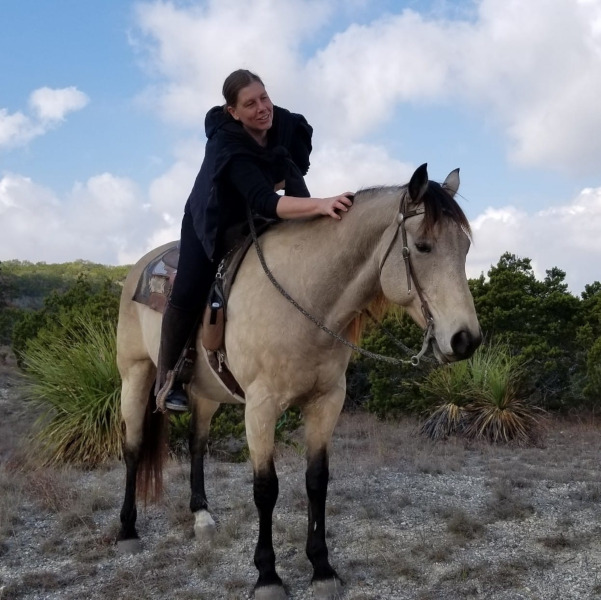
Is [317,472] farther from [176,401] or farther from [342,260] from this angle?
[342,260]

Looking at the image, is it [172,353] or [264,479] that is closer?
[264,479]

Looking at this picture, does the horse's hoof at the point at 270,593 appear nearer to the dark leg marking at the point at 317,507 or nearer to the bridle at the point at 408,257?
the dark leg marking at the point at 317,507

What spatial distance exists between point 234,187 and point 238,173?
147 millimetres

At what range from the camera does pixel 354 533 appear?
14.6 feet

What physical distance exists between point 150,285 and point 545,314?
8366mm

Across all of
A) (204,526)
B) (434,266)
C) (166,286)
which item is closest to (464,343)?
(434,266)

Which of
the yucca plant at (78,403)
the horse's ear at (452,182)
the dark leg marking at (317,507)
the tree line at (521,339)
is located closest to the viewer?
the horse's ear at (452,182)

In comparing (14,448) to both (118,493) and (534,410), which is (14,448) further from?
(534,410)

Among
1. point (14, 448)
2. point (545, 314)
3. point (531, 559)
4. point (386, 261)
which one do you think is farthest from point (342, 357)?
point (545, 314)

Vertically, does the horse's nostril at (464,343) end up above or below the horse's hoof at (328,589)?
above

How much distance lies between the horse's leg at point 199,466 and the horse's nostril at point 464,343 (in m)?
2.79

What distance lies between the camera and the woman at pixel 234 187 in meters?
3.44

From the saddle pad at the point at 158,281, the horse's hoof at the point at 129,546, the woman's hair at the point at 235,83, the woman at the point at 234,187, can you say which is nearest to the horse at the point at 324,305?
the woman at the point at 234,187

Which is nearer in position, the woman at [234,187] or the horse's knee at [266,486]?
the woman at [234,187]
